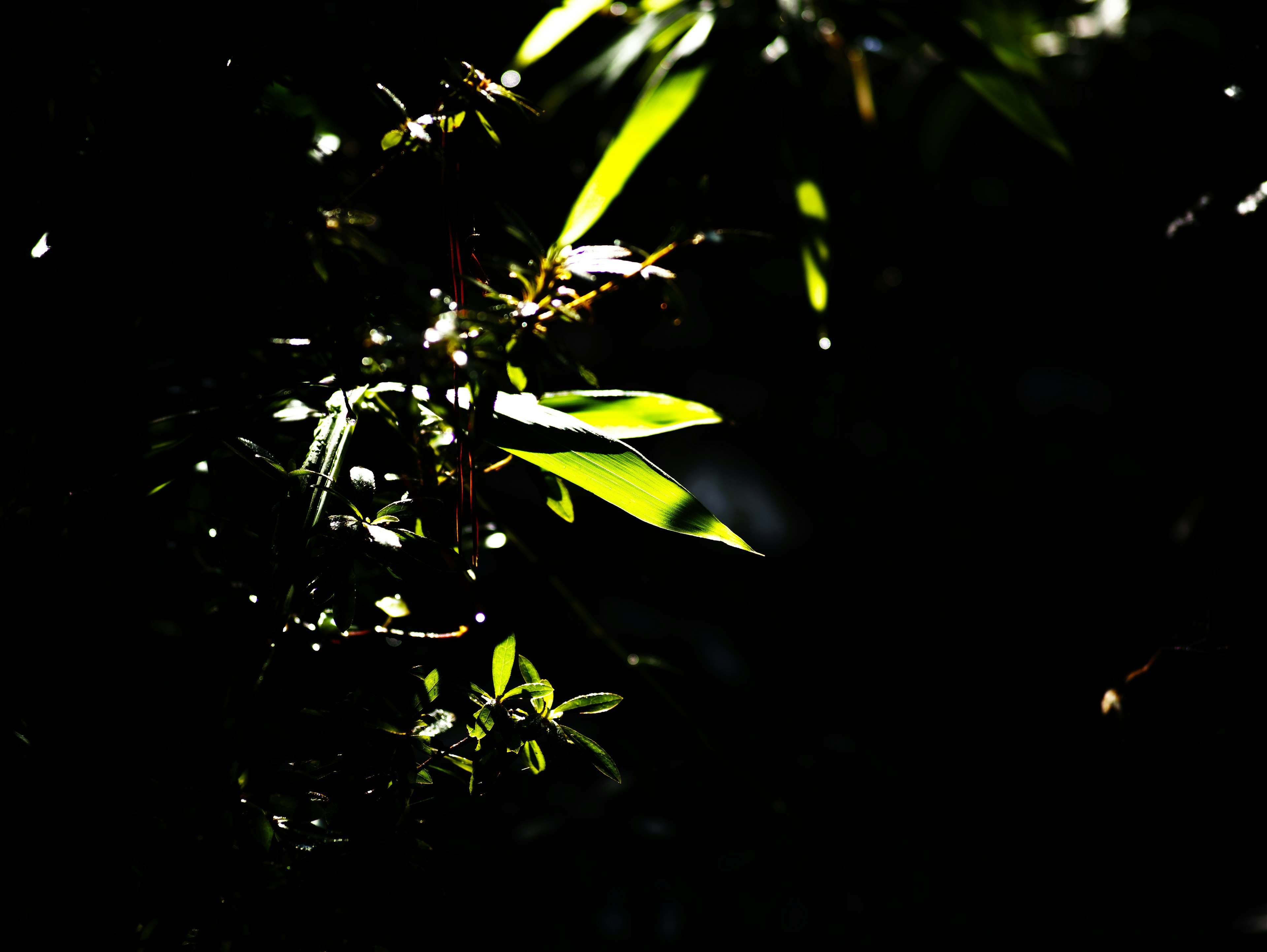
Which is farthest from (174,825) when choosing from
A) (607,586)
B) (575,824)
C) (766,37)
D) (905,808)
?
(905,808)

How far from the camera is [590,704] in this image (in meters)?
0.38

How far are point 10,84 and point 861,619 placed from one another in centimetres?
128

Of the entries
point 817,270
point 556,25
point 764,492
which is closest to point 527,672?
point 817,270

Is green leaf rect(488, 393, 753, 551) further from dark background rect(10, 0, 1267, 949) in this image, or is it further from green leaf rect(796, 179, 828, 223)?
green leaf rect(796, 179, 828, 223)

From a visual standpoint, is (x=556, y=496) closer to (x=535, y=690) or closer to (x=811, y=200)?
(x=535, y=690)

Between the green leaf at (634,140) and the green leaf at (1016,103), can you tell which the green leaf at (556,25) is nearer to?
the green leaf at (634,140)

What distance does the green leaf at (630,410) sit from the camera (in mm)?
466

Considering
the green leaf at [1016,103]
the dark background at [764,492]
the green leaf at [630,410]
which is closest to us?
the dark background at [764,492]

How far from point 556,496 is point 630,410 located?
79mm

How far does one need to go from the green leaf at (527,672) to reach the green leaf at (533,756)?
3 cm

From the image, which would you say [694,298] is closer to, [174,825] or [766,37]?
[766,37]

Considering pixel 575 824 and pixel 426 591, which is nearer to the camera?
pixel 426 591

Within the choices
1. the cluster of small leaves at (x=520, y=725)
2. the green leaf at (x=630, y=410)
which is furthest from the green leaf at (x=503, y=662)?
the green leaf at (x=630, y=410)

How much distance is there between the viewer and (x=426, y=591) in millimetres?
710
